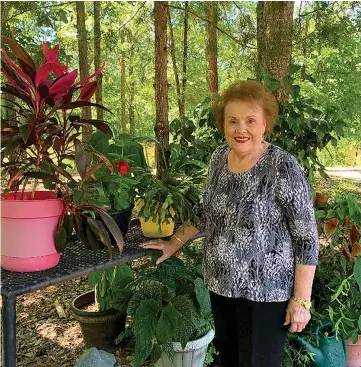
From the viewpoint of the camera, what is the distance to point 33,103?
1.18 m

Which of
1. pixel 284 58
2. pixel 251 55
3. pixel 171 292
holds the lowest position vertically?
pixel 171 292

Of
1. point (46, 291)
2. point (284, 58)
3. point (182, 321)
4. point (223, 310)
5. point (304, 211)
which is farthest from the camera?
point (46, 291)

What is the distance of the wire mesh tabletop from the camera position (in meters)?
1.15

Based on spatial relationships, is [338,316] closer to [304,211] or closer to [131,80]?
[304,211]

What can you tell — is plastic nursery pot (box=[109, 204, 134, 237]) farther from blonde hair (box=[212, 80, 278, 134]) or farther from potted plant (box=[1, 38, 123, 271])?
blonde hair (box=[212, 80, 278, 134])

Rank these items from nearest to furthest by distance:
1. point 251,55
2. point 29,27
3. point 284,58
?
point 284,58 < point 251,55 < point 29,27

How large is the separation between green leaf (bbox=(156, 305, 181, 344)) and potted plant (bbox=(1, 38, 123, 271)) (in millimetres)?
670

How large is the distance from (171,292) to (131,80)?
7885 mm

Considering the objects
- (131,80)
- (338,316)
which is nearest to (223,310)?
(338,316)

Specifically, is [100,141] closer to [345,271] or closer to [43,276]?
[43,276]

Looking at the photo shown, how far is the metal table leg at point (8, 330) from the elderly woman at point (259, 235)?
64 centimetres

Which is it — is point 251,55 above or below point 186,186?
above

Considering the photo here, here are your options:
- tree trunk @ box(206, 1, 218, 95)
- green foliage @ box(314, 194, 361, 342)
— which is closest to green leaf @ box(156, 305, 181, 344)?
green foliage @ box(314, 194, 361, 342)

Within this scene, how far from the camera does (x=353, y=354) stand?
227cm
